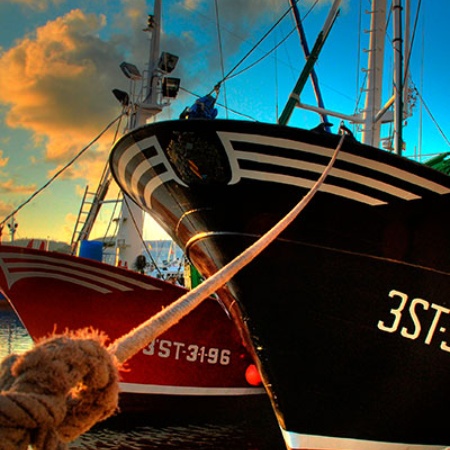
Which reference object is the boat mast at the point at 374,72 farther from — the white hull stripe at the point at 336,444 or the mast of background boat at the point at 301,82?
the white hull stripe at the point at 336,444

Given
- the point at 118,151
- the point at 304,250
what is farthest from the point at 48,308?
the point at 304,250

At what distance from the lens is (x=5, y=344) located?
20.5 meters

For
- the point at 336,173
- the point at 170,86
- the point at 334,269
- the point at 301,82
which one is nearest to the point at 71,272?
the point at 301,82

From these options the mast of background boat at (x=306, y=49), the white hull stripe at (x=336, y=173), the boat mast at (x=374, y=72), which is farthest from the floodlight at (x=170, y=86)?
the white hull stripe at (x=336, y=173)

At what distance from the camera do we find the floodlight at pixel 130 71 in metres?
20.1

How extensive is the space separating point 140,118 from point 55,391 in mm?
19169

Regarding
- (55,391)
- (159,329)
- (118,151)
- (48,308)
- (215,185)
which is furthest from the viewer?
(48,308)

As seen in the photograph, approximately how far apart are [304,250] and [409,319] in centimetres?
109

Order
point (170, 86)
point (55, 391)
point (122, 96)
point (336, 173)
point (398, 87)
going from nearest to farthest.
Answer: point (55, 391) → point (336, 173) → point (398, 87) → point (170, 86) → point (122, 96)

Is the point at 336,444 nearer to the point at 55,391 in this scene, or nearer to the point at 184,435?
the point at 184,435

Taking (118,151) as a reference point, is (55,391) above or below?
below

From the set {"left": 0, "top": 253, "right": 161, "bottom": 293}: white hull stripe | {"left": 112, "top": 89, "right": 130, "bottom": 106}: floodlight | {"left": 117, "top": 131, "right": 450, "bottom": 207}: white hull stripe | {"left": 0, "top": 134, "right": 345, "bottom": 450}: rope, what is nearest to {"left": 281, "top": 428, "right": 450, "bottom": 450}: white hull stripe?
{"left": 117, "top": 131, "right": 450, "bottom": 207}: white hull stripe

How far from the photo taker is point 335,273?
4.48 meters

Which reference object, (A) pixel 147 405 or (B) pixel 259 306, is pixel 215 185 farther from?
(A) pixel 147 405
